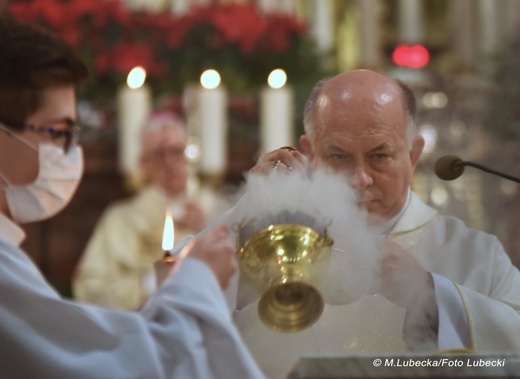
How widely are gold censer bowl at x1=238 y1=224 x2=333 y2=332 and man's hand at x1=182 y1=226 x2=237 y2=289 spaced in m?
0.11

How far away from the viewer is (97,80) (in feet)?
21.5

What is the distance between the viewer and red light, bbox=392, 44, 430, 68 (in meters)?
8.39

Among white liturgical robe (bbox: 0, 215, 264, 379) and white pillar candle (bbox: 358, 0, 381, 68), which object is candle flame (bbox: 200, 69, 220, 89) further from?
white liturgical robe (bbox: 0, 215, 264, 379)

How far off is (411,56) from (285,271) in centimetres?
627

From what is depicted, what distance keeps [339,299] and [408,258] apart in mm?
192

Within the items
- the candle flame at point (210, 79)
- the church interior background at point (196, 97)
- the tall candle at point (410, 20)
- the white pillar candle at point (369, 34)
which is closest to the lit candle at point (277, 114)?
the church interior background at point (196, 97)

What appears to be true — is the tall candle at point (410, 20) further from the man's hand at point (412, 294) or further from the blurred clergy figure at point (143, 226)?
the man's hand at point (412, 294)

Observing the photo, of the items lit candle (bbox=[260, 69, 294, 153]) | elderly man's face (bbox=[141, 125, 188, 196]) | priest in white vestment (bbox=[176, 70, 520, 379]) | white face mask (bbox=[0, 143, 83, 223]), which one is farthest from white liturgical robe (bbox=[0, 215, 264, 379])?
elderly man's face (bbox=[141, 125, 188, 196])

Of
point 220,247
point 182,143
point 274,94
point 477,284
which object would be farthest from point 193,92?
point 220,247

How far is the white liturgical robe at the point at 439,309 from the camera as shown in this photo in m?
2.66

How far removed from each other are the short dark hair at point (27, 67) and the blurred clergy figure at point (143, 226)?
9.40ft

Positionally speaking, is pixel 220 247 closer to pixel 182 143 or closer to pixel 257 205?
pixel 257 205

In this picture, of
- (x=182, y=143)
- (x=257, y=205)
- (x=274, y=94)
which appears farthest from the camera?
(x=182, y=143)

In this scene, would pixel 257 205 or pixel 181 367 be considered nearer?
pixel 181 367
